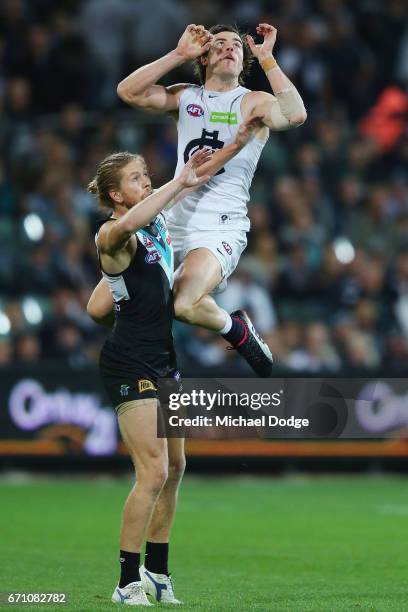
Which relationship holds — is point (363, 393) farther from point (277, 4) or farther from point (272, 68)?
point (277, 4)

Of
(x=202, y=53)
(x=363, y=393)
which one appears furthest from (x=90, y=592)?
(x=363, y=393)

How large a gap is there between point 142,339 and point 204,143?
1555 millimetres

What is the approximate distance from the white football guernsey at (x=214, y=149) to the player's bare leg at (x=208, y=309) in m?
0.29

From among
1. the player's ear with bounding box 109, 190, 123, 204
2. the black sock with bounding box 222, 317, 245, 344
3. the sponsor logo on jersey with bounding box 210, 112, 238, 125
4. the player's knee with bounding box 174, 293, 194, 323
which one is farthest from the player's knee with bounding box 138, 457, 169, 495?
the sponsor logo on jersey with bounding box 210, 112, 238, 125

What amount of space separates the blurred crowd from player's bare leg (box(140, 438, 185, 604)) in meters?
7.57

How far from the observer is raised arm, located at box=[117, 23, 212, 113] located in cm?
827

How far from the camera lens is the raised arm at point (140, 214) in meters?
7.40

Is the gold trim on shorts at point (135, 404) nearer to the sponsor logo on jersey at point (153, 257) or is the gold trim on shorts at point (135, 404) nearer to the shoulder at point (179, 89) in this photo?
the sponsor logo on jersey at point (153, 257)

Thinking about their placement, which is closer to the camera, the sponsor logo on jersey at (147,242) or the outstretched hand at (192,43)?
the sponsor logo on jersey at (147,242)

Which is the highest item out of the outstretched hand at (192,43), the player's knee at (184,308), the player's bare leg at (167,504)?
the outstretched hand at (192,43)

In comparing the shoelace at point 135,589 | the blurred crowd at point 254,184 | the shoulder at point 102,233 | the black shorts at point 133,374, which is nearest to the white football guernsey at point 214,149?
the shoulder at point 102,233

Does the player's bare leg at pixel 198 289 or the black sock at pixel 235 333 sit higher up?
the player's bare leg at pixel 198 289

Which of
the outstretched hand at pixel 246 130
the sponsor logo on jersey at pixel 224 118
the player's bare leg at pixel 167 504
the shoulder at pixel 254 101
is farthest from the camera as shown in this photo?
the sponsor logo on jersey at pixel 224 118

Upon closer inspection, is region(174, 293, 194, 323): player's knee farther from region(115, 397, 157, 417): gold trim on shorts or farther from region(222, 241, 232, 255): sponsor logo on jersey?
region(115, 397, 157, 417): gold trim on shorts
